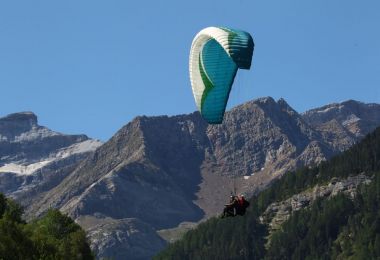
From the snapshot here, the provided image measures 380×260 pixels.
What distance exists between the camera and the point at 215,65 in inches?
2608

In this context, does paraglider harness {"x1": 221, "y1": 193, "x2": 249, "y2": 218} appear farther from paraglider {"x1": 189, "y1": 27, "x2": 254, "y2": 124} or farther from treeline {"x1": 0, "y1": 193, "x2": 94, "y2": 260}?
treeline {"x1": 0, "y1": 193, "x2": 94, "y2": 260}

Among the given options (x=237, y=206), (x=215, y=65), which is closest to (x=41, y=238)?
(x=215, y=65)

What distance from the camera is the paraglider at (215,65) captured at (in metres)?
61.7

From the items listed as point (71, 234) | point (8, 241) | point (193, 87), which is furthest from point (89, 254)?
point (193, 87)

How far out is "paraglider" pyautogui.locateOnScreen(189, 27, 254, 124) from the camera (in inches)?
2427

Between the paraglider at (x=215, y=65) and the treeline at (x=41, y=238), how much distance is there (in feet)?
51.8

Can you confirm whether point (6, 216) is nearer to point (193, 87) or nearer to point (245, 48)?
point (193, 87)

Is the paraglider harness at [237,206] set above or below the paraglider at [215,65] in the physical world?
below

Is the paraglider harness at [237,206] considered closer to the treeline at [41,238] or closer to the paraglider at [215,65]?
the paraglider at [215,65]

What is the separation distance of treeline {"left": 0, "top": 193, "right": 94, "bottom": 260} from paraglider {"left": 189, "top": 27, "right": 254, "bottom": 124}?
15780 millimetres

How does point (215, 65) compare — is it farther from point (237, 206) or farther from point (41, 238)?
point (41, 238)

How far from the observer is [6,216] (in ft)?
288

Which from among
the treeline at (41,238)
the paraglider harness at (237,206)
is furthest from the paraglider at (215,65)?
the treeline at (41,238)

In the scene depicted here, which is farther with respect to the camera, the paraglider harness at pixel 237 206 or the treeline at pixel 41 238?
the treeline at pixel 41 238
